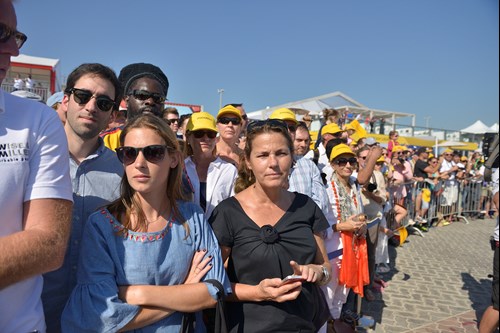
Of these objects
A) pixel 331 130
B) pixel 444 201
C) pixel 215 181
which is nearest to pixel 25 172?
pixel 215 181

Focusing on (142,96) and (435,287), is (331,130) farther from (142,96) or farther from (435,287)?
(142,96)

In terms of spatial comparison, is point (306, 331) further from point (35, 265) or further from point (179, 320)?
point (35, 265)

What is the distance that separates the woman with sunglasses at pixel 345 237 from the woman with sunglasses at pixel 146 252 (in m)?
2.73

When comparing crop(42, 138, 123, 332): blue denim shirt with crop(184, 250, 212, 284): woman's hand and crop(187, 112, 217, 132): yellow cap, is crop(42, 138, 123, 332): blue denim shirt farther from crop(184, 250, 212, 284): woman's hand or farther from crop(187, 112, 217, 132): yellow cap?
crop(187, 112, 217, 132): yellow cap

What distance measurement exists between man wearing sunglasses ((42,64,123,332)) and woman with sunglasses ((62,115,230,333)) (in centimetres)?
19

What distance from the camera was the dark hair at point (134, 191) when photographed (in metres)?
2.01

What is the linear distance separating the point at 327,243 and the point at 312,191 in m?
0.93

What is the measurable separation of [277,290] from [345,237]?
256 centimetres

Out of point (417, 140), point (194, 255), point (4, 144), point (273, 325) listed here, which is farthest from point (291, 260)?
point (417, 140)

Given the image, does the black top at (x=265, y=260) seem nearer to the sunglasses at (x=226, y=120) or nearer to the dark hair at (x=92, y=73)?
the dark hair at (x=92, y=73)

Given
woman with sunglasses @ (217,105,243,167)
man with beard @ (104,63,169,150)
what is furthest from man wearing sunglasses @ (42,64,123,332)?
woman with sunglasses @ (217,105,243,167)

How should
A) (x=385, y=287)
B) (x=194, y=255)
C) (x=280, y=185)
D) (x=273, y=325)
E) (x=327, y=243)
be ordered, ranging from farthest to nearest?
(x=385, y=287) → (x=327, y=243) → (x=280, y=185) → (x=273, y=325) → (x=194, y=255)

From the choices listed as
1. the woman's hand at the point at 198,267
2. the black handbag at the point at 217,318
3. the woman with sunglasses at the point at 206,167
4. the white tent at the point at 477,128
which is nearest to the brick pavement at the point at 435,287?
the woman with sunglasses at the point at 206,167

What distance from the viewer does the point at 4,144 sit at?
134 centimetres
